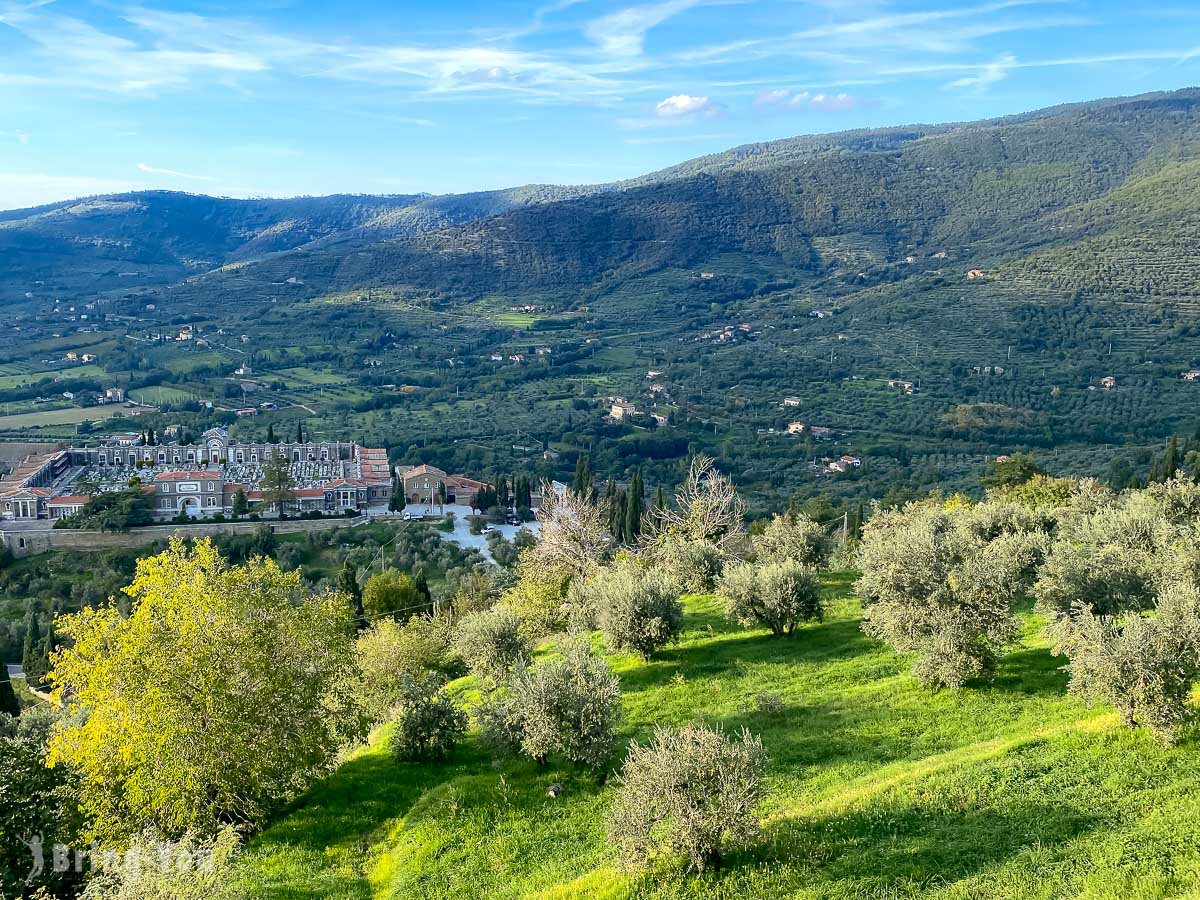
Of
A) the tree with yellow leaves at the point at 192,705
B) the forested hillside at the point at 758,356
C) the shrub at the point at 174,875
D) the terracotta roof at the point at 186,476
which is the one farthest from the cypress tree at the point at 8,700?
the forested hillside at the point at 758,356

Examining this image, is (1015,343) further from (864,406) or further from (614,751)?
(614,751)

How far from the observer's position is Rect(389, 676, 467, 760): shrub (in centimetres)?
1739

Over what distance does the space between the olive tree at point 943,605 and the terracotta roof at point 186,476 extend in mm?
61603

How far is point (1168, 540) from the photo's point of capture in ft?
68.1

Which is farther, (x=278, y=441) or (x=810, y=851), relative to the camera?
(x=278, y=441)

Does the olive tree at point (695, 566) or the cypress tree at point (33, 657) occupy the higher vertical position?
the olive tree at point (695, 566)

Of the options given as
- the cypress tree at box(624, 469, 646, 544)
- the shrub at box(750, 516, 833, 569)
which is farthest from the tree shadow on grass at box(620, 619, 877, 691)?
the cypress tree at box(624, 469, 646, 544)

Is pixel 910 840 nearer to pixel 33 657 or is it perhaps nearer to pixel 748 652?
pixel 748 652

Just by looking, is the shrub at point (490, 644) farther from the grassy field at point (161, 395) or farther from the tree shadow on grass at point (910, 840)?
the grassy field at point (161, 395)

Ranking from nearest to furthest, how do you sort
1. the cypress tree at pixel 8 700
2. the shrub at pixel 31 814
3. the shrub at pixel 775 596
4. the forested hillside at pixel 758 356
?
1. the shrub at pixel 31 814
2. the shrub at pixel 775 596
3. the cypress tree at pixel 8 700
4. the forested hillside at pixel 758 356

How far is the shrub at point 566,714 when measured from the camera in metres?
15.5

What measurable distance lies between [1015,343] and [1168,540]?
99495mm

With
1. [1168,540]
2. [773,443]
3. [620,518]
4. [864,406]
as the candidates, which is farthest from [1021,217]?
[1168,540]

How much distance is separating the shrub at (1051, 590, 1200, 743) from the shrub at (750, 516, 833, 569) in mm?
13858
